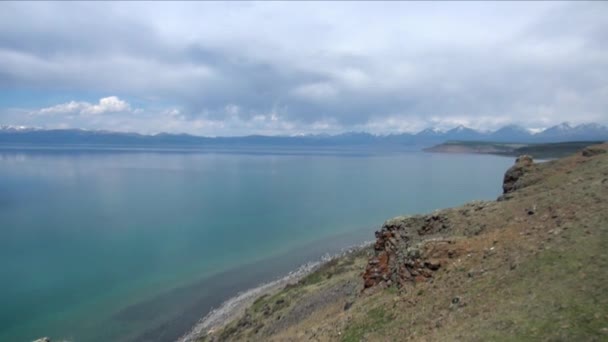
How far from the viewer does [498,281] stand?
14.0 m

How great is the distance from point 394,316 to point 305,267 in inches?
1307

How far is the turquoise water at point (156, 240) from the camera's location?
125ft

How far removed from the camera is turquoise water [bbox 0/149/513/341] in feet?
125

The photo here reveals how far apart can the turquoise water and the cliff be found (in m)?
18.3

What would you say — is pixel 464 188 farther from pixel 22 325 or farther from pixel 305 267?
pixel 22 325

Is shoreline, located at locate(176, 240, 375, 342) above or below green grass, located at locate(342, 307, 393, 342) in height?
below

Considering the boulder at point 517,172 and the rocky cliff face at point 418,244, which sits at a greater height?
the boulder at point 517,172

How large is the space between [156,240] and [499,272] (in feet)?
179

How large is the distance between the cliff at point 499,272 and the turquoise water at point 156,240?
18.3 meters

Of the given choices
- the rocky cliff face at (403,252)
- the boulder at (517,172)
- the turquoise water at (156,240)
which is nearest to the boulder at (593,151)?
the boulder at (517,172)

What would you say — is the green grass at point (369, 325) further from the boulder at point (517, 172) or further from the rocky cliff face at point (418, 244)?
the boulder at point (517, 172)

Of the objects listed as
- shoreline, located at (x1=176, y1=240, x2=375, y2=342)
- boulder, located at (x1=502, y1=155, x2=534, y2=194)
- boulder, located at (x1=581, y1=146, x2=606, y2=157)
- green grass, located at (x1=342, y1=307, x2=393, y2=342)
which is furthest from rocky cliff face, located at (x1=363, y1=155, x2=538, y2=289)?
shoreline, located at (x1=176, y1=240, x2=375, y2=342)

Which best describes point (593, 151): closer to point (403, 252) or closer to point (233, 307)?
point (403, 252)

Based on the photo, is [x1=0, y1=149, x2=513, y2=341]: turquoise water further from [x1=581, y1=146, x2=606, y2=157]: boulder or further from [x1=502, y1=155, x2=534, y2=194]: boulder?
[x1=581, y1=146, x2=606, y2=157]: boulder
